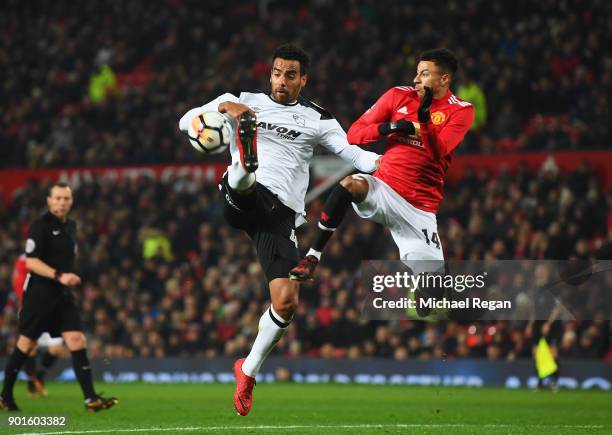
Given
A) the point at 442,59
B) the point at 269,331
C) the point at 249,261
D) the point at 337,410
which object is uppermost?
the point at 442,59

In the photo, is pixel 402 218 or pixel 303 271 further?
pixel 402 218

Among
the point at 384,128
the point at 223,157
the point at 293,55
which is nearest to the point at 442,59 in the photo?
the point at 384,128

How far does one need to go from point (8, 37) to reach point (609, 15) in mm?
15765

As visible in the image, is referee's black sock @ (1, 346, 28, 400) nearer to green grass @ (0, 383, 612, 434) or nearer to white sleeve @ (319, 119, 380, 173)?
green grass @ (0, 383, 612, 434)

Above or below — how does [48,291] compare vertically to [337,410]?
above

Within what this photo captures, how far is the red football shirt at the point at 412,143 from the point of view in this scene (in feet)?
28.7

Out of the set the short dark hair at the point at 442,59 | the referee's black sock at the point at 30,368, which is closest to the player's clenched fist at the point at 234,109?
the short dark hair at the point at 442,59

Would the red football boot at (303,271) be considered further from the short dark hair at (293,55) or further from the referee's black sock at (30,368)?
the referee's black sock at (30,368)

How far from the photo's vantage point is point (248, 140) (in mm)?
7793

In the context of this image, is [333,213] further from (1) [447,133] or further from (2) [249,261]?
(2) [249,261]

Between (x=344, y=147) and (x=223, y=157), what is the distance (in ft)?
41.9

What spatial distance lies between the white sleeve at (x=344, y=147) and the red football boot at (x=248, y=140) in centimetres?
117

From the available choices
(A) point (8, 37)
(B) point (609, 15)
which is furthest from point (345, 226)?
(A) point (8, 37)

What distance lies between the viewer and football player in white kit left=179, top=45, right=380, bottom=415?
8328 millimetres
